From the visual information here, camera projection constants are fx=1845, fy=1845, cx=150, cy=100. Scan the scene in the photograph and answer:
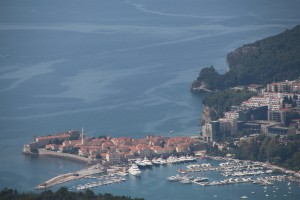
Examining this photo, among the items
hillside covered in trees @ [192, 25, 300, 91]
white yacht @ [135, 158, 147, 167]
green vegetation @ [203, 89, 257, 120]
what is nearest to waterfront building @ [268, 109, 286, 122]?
green vegetation @ [203, 89, 257, 120]

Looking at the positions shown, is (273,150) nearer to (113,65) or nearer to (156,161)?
(156,161)

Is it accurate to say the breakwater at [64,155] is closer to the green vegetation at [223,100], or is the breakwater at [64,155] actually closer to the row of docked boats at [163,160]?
the row of docked boats at [163,160]

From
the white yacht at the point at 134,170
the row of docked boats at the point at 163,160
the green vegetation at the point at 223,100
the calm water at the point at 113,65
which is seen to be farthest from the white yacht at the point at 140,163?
the green vegetation at the point at 223,100

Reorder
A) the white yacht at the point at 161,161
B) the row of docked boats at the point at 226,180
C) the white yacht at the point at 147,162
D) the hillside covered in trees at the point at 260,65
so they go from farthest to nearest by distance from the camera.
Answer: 1. the hillside covered in trees at the point at 260,65
2. the white yacht at the point at 161,161
3. the white yacht at the point at 147,162
4. the row of docked boats at the point at 226,180

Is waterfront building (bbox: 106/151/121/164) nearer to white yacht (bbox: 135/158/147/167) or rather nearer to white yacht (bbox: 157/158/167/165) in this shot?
white yacht (bbox: 135/158/147/167)

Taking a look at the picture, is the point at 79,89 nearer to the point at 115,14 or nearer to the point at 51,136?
the point at 51,136
